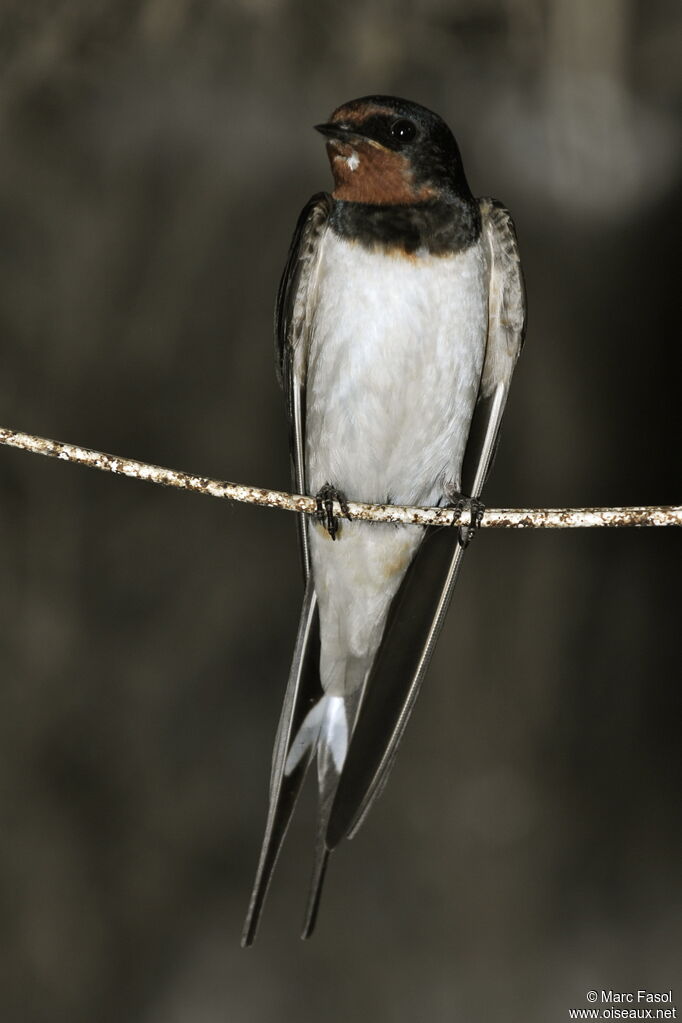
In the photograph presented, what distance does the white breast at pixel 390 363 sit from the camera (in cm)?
106

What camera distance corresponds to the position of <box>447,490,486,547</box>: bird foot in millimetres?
1013

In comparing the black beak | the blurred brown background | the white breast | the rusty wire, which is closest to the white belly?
the white breast

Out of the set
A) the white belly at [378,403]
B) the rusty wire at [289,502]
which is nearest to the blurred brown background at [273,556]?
the white belly at [378,403]

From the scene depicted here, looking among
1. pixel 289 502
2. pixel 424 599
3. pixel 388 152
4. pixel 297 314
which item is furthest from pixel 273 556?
pixel 289 502

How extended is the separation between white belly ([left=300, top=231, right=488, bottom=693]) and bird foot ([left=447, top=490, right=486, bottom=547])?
0.05 feet

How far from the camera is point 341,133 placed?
101cm

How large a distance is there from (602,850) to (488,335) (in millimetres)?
1072

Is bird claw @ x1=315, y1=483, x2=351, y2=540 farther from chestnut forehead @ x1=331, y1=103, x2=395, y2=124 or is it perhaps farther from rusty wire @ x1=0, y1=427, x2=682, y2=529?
chestnut forehead @ x1=331, y1=103, x2=395, y2=124

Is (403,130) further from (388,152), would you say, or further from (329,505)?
(329,505)

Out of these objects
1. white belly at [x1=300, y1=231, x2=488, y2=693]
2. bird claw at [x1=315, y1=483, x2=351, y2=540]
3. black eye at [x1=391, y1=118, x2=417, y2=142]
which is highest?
black eye at [x1=391, y1=118, x2=417, y2=142]

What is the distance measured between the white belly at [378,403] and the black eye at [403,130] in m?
0.11

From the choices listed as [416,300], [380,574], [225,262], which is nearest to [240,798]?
[380,574]

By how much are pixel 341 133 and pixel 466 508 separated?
0.38m

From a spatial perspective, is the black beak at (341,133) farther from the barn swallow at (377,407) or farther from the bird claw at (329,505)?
the bird claw at (329,505)
